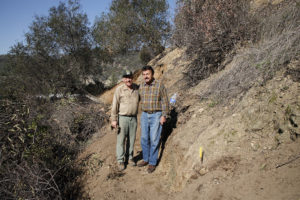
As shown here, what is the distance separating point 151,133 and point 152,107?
49cm

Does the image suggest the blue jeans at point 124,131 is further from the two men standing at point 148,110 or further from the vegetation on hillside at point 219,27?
the vegetation on hillside at point 219,27

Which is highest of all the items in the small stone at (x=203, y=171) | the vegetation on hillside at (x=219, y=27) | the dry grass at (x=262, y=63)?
the vegetation on hillside at (x=219, y=27)

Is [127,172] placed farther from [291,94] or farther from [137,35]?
[137,35]

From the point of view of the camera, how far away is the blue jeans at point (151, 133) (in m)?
3.55

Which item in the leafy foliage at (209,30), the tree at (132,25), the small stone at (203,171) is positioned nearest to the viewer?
the small stone at (203,171)

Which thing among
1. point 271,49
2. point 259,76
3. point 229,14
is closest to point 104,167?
point 259,76

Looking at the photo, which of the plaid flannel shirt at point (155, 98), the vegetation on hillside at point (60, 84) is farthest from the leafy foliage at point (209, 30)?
the vegetation on hillside at point (60, 84)

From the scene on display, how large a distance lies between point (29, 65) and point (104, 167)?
36.7 feet

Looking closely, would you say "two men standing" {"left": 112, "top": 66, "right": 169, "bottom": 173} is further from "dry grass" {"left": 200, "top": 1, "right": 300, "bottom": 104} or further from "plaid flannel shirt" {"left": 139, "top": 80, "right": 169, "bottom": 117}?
"dry grass" {"left": 200, "top": 1, "right": 300, "bottom": 104}

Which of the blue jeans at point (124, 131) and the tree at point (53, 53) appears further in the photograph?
the tree at point (53, 53)

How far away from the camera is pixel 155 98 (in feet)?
11.4

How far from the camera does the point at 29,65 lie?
501 inches

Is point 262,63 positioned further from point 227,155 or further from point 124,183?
point 124,183

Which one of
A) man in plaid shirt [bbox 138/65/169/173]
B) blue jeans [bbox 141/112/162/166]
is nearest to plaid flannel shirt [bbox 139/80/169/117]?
man in plaid shirt [bbox 138/65/169/173]
